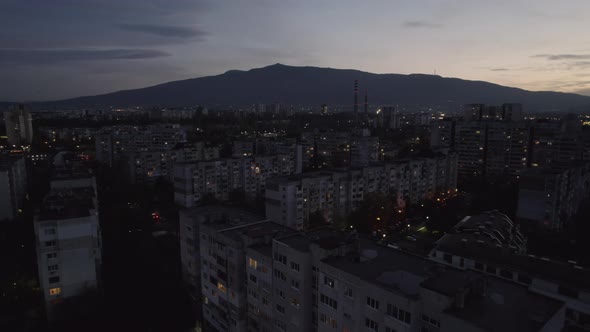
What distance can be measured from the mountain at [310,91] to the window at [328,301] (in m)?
149

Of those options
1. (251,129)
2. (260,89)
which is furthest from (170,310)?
(260,89)

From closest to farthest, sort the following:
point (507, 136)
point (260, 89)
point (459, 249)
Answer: point (459, 249), point (507, 136), point (260, 89)

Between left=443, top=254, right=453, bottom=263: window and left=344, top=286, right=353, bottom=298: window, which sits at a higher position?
left=344, top=286, right=353, bottom=298: window

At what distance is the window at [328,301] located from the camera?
24.1ft

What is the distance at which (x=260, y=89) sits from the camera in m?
179

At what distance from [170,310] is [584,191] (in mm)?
22143

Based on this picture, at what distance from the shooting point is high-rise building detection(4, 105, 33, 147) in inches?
1742

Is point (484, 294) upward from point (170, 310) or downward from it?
upward

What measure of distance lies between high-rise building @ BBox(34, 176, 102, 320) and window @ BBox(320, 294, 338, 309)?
26.4 feet

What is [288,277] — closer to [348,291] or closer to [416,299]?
[348,291]

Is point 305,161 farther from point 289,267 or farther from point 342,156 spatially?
point 289,267

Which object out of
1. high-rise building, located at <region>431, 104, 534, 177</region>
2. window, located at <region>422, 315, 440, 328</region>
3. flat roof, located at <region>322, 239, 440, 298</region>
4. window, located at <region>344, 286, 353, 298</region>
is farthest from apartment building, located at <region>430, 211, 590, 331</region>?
high-rise building, located at <region>431, 104, 534, 177</region>

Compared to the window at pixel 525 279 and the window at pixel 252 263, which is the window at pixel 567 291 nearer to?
the window at pixel 525 279

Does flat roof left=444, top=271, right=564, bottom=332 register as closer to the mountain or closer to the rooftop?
the rooftop
